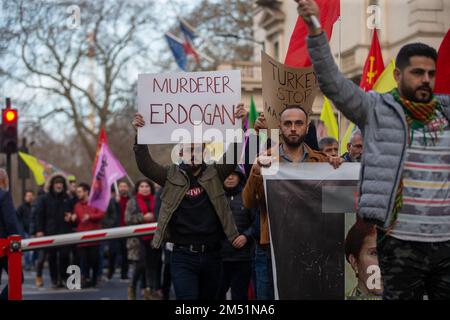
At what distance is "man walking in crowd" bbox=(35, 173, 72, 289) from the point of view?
661 inches

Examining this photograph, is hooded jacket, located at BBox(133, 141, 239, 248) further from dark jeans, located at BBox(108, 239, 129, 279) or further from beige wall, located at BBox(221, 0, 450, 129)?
beige wall, located at BBox(221, 0, 450, 129)

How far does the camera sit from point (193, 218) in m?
8.00

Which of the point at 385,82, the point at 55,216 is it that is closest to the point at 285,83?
the point at 385,82

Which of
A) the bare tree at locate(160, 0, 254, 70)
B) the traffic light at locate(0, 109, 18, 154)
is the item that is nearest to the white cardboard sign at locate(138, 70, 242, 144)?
the traffic light at locate(0, 109, 18, 154)

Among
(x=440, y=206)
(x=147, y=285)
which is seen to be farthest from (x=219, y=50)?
(x=440, y=206)

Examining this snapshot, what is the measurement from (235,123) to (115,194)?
12487 millimetres

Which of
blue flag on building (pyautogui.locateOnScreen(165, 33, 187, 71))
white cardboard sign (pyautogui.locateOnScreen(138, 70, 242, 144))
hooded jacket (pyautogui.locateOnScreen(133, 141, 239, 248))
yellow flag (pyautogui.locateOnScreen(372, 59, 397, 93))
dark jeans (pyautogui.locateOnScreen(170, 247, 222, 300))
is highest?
blue flag on building (pyautogui.locateOnScreen(165, 33, 187, 71))

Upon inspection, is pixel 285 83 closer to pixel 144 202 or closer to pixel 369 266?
pixel 369 266

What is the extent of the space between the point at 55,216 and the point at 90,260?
44.5 inches

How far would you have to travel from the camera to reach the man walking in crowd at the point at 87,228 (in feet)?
56.0

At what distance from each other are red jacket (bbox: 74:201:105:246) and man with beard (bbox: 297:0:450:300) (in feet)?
40.7

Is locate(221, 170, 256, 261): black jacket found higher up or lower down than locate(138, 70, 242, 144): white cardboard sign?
lower down

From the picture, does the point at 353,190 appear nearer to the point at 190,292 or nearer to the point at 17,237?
the point at 190,292

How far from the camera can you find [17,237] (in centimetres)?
827
